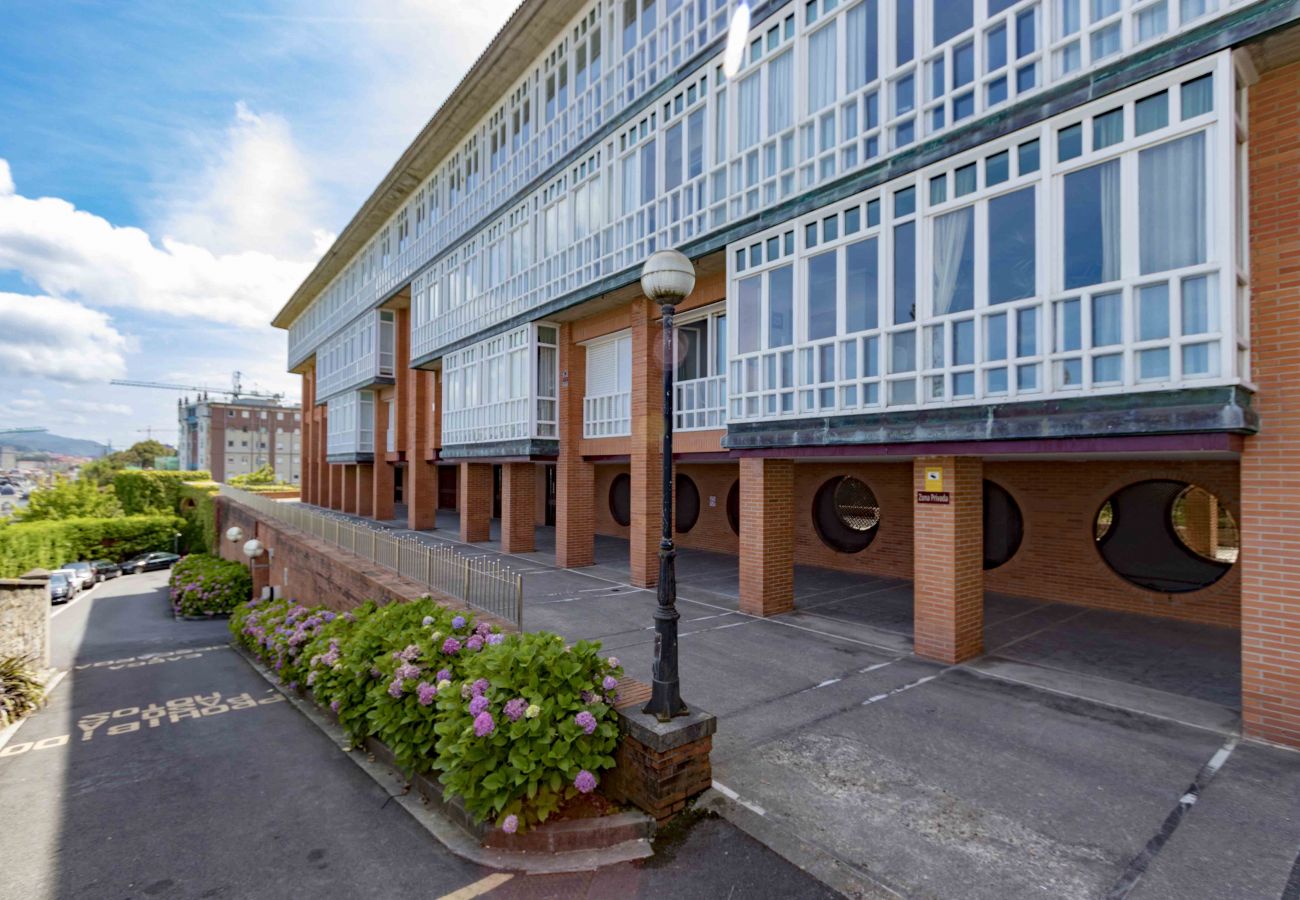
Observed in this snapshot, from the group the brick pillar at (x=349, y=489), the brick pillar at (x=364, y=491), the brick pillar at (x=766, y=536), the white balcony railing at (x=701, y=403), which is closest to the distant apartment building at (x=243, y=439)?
the brick pillar at (x=349, y=489)

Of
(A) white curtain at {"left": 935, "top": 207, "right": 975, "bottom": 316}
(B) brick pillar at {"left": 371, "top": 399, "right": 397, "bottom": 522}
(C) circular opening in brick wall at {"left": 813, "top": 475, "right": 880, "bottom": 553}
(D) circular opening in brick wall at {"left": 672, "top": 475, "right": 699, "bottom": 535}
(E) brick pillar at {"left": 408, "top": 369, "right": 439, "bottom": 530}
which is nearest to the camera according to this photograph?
(A) white curtain at {"left": 935, "top": 207, "right": 975, "bottom": 316}

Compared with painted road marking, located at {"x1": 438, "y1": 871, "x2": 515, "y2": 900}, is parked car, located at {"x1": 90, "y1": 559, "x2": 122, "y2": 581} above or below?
below

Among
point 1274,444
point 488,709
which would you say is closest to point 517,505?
point 488,709

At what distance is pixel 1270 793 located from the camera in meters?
4.96


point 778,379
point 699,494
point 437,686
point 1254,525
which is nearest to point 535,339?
point 699,494

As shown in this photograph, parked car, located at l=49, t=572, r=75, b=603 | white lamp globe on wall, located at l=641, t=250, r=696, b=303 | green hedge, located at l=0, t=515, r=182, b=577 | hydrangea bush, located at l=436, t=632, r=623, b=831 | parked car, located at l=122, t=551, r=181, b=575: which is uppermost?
white lamp globe on wall, located at l=641, t=250, r=696, b=303

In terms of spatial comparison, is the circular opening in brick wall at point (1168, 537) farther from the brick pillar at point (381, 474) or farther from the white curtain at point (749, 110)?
the brick pillar at point (381, 474)

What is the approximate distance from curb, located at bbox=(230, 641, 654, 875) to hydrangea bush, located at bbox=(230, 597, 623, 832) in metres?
0.24

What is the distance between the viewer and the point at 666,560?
207 inches

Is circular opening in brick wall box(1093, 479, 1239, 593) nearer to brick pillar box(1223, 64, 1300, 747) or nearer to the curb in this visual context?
→ brick pillar box(1223, 64, 1300, 747)

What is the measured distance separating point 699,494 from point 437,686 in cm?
1423

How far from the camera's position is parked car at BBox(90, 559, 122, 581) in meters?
35.8

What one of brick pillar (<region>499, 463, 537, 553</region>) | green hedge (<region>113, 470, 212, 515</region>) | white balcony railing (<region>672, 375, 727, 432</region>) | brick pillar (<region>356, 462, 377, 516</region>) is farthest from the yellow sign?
green hedge (<region>113, 470, 212, 515</region>)

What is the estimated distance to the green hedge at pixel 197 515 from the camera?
124 ft
